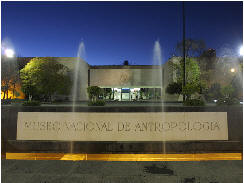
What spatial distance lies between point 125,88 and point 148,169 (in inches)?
1433

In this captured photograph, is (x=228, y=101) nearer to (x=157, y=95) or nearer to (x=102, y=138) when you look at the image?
(x=102, y=138)

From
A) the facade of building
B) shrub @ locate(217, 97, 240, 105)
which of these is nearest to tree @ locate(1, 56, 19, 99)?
the facade of building

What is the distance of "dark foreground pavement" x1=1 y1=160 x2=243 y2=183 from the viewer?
3.60m

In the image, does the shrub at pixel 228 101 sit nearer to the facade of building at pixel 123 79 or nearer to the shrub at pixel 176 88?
the shrub at pixel 176 88

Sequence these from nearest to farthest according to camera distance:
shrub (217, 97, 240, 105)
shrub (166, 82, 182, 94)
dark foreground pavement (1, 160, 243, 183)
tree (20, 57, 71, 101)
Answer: dark foreground pavement (1, 160, 243, 183), shrub (217, 97, 240, 105), tree (20, 57, 71, 101), shrub (166, 82, 182, 94)

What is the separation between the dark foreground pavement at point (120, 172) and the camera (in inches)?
142

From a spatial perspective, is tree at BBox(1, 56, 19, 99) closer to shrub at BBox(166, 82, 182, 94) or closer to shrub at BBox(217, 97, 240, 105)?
shrub at BBox(166, 82, 182, 94)

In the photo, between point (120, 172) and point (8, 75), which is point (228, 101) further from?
point (8, 75)

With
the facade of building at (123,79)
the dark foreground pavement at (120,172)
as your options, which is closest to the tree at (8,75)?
the facade of building at (123,79)

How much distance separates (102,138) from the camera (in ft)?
18.9

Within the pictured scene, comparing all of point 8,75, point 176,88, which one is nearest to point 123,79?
point 176,88

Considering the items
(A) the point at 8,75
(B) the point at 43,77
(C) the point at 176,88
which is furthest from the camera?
(A) the point at 8,75

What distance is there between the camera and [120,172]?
3922 mm

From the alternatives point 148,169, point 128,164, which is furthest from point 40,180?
point 148,169
